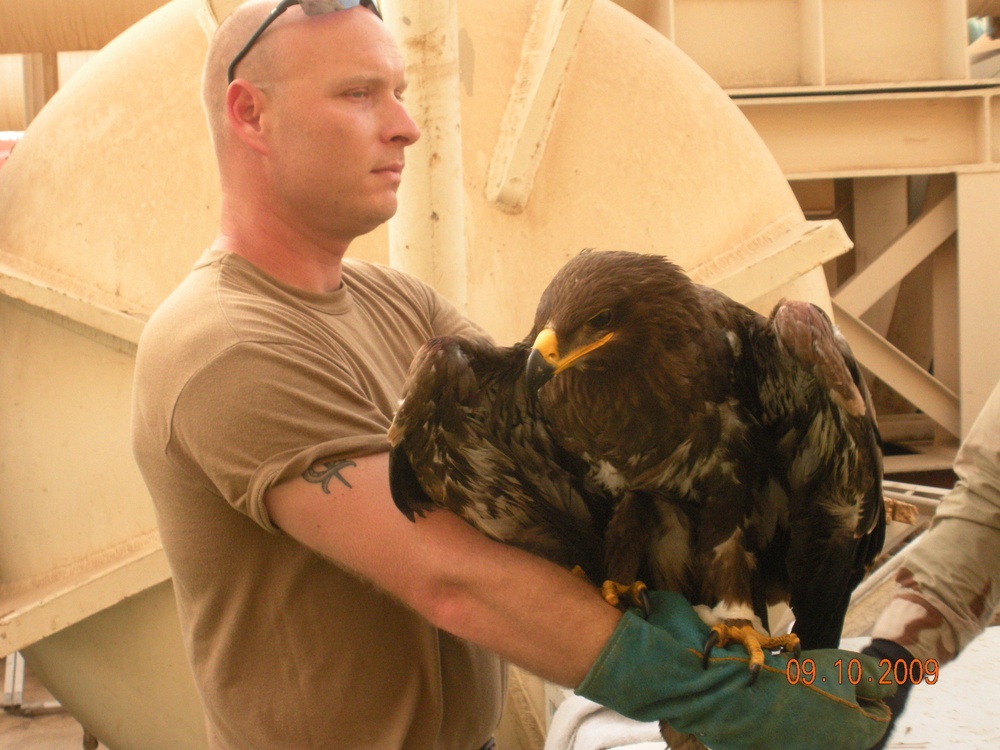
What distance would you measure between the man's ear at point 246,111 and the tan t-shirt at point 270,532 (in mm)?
235

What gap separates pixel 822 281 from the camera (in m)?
3.94

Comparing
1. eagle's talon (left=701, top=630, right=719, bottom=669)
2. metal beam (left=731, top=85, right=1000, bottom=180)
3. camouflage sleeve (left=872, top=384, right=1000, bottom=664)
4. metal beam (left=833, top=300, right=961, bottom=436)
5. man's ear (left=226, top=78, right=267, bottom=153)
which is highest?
man's ear (left=226, top=78, right=267, bottom=153)

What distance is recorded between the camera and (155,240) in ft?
10.5

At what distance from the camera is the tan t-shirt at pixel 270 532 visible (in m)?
1.48

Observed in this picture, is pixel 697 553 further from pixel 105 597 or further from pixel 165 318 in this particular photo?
pixel 105 597

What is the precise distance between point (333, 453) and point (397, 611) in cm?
40

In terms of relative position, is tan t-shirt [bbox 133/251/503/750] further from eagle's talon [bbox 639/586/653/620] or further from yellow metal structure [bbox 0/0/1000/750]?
yellow metal structure [bbox 0/0/1000/750]

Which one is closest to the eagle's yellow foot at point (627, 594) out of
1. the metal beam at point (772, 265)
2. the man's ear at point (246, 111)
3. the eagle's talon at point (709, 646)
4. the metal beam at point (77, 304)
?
the eagle's talon at point (709, 646)

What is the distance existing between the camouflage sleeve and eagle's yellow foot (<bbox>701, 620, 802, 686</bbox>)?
0.58 m

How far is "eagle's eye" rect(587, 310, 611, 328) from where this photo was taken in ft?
5.63

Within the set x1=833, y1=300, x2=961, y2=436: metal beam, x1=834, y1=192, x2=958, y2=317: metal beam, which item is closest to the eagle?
x1=833, y1=300, x2=961, y2=436: metal beam

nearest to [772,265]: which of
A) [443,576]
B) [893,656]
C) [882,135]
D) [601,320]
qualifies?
[893,656]

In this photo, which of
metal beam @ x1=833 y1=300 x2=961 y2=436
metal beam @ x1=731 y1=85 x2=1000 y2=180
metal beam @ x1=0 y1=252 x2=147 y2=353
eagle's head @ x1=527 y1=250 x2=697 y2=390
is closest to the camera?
eagle's head @ x1=527 y1=250 x2=697 y2=390

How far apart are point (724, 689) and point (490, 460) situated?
22.0 inches
